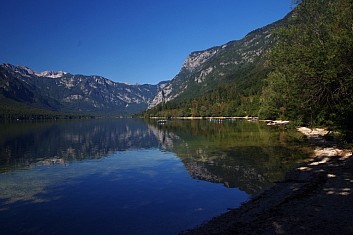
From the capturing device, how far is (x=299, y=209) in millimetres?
19078

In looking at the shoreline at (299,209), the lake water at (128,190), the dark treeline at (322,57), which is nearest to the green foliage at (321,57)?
the dark treeline at (322,57)

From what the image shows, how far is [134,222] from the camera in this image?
20578 mm

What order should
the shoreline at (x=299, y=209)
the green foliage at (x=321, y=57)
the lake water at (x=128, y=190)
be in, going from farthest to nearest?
1. the green foliage at (x=321, y=57)
2. the lake water at (x=128, y=190)
3. the shoreline at (x=299, y=209)

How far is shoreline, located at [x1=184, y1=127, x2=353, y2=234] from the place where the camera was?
15802mm

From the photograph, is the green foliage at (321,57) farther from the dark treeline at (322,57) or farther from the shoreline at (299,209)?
the shoreline at (299,209)

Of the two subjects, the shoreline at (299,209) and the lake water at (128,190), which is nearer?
the shoreline at (299,209)

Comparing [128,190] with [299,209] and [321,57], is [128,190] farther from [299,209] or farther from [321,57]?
[321,57]

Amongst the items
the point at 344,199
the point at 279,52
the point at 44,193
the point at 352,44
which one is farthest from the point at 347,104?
the point at 44,193

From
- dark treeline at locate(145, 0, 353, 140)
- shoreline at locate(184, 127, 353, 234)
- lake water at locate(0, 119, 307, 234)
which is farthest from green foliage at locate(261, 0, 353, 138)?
shoreline at locate(184, 127, 353, 234)

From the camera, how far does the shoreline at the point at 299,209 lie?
15.8m

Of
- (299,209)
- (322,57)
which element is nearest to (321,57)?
(322,57)

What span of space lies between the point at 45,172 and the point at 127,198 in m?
18.1

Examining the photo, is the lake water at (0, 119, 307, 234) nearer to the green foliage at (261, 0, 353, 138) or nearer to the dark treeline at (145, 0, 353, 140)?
the dark treeline at (145, 0, 353, 140)

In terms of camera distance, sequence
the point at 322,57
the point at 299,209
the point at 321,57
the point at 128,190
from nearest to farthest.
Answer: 1. the point at 299,209
2. the point at 128,190
3. the point at 322,57
4. the point at 321,57
